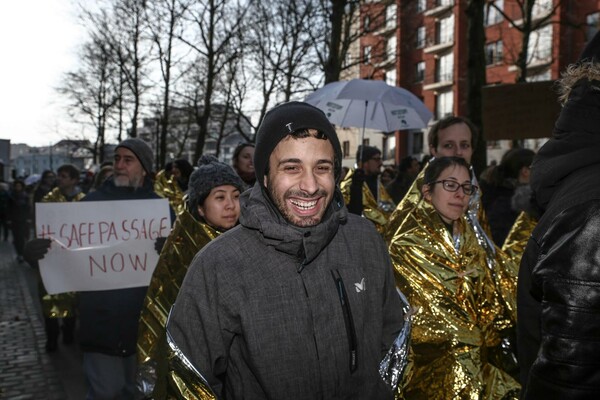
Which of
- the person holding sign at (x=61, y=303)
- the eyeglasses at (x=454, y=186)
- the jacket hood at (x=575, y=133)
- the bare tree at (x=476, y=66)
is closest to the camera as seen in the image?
the jacket hood at (x=575, y=133)

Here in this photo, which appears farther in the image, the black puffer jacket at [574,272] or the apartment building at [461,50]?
the apartment building at [461,50]

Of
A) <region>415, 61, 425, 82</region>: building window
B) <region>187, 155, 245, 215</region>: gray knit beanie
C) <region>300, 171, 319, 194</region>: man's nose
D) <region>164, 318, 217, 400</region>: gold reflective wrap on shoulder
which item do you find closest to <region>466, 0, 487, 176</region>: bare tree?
<region>187, 155, 245, 215</region>: gray knit beanie

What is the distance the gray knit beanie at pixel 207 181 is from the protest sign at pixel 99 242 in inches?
34.0

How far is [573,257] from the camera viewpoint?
4.86 ft

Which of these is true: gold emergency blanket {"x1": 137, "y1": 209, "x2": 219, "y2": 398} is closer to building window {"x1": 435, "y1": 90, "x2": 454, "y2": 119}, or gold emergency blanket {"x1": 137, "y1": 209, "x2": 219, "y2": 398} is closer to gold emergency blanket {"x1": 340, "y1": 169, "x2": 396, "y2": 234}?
gold emergency blanket {"x1": 340, "y1": 169, "x2": 396, "y2": 234}

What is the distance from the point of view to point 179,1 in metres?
20.5

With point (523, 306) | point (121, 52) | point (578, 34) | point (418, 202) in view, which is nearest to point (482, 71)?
point (418, 202)

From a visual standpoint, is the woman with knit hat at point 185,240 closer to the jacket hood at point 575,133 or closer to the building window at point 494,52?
the jacket hood at point 575,133

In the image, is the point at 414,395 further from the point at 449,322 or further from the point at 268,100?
the point at 268,100

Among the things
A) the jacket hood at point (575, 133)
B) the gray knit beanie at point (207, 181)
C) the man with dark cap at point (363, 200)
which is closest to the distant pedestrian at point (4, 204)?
the man with dark cap at point (363, 200)

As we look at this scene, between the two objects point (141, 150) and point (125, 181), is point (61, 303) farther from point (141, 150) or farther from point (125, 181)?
point (141, 150)

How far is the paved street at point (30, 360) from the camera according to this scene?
5.55 meters

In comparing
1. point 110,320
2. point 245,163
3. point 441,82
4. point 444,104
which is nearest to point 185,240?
point 110,320

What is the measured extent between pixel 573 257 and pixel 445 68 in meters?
45.6
